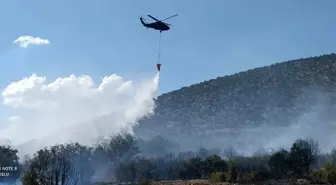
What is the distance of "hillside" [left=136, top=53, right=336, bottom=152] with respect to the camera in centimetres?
13100

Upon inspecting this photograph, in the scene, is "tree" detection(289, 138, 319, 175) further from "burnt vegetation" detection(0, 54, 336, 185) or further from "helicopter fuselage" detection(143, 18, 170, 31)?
"helicopter fuselage" detection(143, 18, 170, 31)

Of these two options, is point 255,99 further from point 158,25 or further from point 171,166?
point 158,25

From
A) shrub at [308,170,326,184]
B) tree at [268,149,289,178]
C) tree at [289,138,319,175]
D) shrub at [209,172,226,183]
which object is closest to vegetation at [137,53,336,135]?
tree at [289,138,319,175]

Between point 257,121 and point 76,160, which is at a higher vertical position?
point 257,121

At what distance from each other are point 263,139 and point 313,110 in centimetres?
1769

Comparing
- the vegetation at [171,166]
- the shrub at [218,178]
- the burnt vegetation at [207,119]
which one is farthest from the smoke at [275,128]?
the shrub at [218,178]

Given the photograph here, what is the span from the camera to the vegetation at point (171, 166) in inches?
1441

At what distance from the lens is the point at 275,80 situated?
5536 inches

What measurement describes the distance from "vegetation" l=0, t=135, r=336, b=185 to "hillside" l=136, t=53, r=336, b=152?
35.8m

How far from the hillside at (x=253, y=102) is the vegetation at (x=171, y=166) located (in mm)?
35805

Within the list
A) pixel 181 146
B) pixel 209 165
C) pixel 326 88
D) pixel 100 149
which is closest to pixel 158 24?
pixel 209 165

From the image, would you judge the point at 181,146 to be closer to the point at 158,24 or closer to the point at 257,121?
the point at 257,121

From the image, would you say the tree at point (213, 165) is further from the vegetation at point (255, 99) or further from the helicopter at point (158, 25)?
the vegetation at point (255, 99)

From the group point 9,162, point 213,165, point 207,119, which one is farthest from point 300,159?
point 207,119
